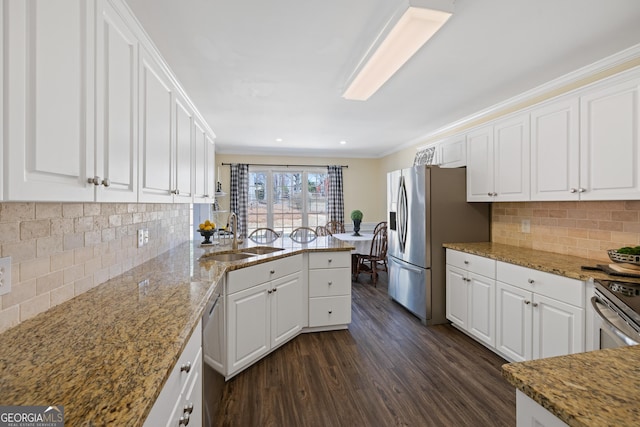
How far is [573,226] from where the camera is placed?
101 inches

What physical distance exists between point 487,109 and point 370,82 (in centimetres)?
171

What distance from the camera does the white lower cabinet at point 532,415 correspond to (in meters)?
0.69

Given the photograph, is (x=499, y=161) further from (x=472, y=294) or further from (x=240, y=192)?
(x=240, y=192)

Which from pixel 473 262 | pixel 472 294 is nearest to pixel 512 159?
pixel 473 262

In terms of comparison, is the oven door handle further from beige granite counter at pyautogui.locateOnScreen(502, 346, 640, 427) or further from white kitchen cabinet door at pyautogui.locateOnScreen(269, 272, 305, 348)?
white kitchen cabinet door at pyautogui.locateOnScreen(269, 272, 305, 348)

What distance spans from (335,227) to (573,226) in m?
4.13

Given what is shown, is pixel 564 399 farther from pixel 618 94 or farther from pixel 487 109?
pixel 487 109

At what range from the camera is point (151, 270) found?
1.92 metres

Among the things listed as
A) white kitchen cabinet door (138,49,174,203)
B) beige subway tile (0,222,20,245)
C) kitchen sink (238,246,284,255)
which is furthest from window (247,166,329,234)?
beige subway tile (0,222,20,245)

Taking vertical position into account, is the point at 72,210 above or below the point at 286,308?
above

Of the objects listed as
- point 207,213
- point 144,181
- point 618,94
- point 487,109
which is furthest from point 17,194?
point 207,213

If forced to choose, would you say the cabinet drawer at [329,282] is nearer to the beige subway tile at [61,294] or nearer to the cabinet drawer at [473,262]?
the cabinet drawer at [473,262]

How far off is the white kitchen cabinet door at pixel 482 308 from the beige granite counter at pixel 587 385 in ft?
6.06

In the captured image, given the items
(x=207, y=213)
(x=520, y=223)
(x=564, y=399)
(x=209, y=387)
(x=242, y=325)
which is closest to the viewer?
(x=564, y=399)
